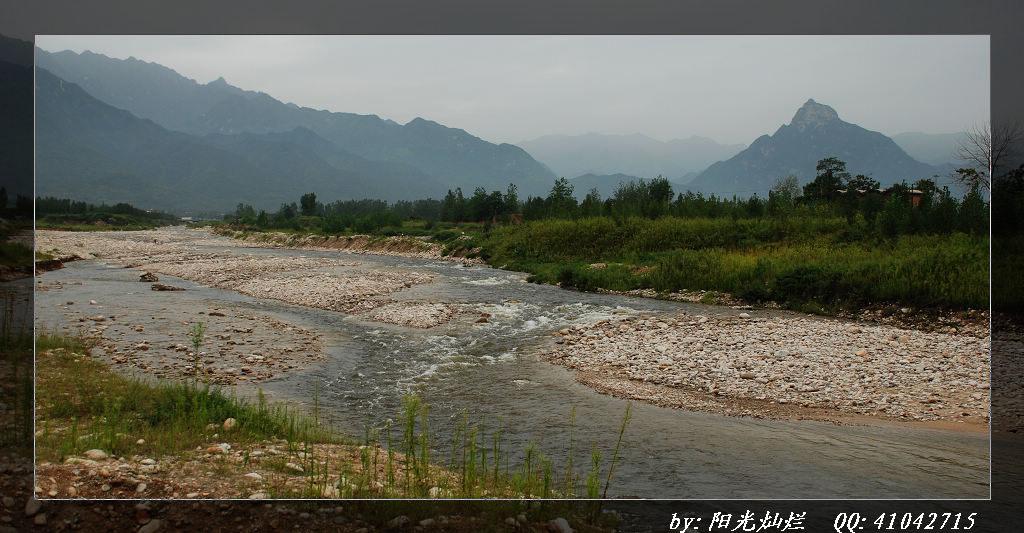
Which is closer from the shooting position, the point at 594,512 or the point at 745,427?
the point at 594,512

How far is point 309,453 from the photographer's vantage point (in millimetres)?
3945

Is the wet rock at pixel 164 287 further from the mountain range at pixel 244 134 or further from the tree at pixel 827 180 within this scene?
the tree at pixel 827 180

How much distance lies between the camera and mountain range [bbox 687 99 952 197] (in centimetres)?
483

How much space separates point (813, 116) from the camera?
4848mm

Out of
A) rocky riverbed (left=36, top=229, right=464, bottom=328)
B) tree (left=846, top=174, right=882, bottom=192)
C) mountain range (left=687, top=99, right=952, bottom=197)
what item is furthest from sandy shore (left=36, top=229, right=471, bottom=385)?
tree (left=846, top=174, right=882, bottom=192)

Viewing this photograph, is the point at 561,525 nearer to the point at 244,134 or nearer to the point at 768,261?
the point at 244,134

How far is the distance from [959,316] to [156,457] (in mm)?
11508

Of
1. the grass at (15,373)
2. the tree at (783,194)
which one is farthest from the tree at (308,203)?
the tree at (783,194)

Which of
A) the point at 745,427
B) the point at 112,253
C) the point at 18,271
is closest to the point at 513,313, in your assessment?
the point at 745,427

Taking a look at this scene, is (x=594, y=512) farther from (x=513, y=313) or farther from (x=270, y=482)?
(x=513, y=313)

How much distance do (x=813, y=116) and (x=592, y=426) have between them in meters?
3.50

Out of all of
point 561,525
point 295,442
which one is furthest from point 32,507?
point 561,525

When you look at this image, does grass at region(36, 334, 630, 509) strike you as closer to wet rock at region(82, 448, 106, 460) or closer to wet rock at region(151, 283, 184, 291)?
wet rock at region(82, 448, 106, 460)

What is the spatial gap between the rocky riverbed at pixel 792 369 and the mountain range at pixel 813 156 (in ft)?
7.48
